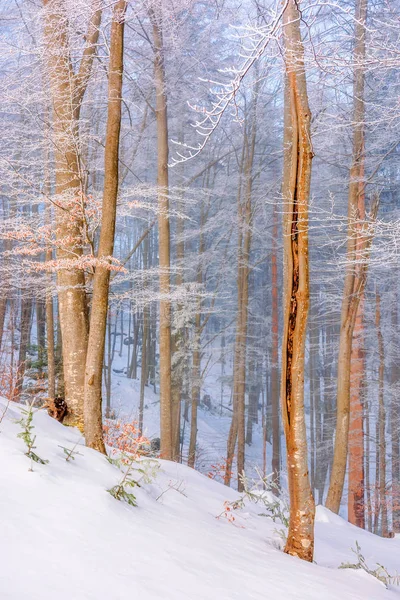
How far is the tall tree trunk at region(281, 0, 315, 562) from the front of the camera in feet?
14.1

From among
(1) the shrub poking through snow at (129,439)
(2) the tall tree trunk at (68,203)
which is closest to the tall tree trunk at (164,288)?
(1) the shrub poking through snow at (129,439)

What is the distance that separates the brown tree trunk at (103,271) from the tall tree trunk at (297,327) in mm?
2263

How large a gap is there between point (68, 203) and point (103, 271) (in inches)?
70.0

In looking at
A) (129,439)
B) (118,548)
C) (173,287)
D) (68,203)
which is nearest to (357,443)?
(173,287)

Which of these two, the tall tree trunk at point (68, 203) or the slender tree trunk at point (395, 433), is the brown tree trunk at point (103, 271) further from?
the slender tree trunk at point (395, 433)

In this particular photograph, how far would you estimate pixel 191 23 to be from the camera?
1218cm

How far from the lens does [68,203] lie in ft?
23.0

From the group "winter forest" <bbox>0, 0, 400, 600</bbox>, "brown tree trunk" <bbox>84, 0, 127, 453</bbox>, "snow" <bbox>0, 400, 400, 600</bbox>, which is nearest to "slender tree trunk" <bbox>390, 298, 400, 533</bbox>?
"winter forest" <bbox>0, 0, 400, 600</bbox>

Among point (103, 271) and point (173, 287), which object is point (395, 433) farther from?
point (103, 271)

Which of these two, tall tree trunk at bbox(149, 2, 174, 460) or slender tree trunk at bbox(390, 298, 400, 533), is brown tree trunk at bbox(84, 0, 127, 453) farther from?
slender tree trunk at bbox(390, 298, 400, 533)

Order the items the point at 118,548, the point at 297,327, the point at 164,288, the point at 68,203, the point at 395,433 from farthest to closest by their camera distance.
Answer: the point at 395,433, the point at 164,288, the point at 68,203, the point at 297,327, the point at 118,548

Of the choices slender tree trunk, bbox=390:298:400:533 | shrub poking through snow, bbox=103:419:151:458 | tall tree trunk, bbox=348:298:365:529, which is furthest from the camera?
slender tree trunk, bbox=390:298:400:533

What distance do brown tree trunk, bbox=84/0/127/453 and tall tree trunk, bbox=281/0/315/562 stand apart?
2263mm

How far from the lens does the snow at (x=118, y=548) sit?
205cm
